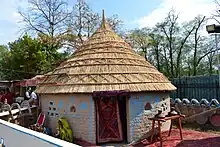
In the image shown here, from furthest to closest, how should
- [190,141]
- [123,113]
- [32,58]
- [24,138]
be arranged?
[32,58] → [123,113] → [190,141] → [24,138]

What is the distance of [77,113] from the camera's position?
11844 millimetres

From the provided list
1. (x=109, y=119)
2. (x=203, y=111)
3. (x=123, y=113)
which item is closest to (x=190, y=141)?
(x=123, y=113)

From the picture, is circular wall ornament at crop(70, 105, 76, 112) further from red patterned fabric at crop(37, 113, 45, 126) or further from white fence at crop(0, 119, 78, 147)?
white fence at crop(0, 119, 78, 147)

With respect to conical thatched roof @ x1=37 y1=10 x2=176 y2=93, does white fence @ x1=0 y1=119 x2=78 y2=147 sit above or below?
below

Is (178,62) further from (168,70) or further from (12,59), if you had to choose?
(12,59)

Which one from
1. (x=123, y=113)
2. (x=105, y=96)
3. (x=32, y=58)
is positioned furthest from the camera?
(x=32, y=58)

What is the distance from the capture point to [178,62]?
107 ft

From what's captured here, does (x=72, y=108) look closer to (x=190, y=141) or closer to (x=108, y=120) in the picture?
(x=108, y=120)

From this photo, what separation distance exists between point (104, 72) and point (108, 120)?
1987 millimetres

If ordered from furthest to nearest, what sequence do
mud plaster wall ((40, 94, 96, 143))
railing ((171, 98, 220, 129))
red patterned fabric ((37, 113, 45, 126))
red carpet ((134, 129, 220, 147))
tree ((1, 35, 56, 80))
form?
tree ((1, 35, 56, 80)), railing ((171, 98, 220, 129)), red patterned fabric ((37, 113, 45, 126)), mud plaster wall ((40, 94, 96, 143)), red carpet ((134, 129, 220, 147))

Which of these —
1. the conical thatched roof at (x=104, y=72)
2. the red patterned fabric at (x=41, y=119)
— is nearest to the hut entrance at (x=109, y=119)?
the conical thatched roof at (x=104, y=72)

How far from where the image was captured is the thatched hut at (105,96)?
1157 cm

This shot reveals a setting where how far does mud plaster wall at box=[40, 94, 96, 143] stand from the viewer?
11539 millimetres

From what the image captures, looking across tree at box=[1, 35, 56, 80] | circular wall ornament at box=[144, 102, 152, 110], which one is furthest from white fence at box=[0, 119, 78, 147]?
tree at box=[1, 35, 56, 80]
